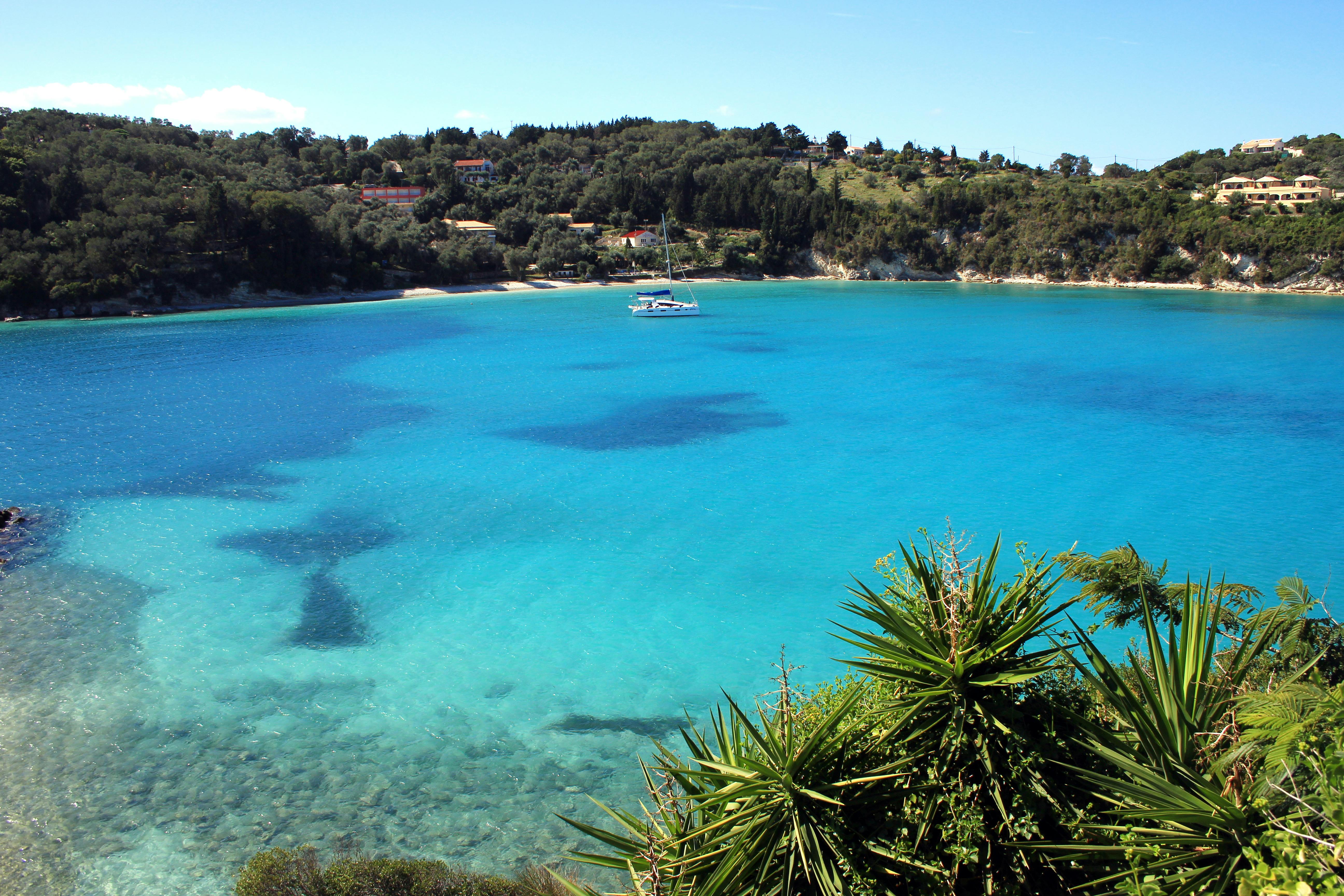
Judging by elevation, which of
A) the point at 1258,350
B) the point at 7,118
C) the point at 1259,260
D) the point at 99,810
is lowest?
the point at 99,810

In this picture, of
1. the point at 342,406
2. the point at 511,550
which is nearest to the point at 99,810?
the point at 511,550

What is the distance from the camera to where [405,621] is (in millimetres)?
18062

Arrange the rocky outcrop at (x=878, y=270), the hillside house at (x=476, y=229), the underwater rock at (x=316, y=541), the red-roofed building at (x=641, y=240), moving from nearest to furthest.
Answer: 1. the underwater rock at (x=316, y=541)
2. the hillside house at (x=476, y=229)
3. the red-roofed building at (x=641, y=240)
4. the rocky outcrop at (x=878, y=270)

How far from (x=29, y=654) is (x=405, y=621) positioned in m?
7.22

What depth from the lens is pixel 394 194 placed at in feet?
408

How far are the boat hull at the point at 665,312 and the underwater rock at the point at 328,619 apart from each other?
2392 inches

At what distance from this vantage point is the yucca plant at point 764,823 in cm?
554

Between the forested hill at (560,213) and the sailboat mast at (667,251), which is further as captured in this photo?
the sailboat mast at (667,251)

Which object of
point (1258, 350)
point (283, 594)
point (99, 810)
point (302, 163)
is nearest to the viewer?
point (99, 810)

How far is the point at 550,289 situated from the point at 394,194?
35688 millimetres

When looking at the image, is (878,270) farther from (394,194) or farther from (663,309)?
(394,194)

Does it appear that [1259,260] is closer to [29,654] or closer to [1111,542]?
[1111,542]

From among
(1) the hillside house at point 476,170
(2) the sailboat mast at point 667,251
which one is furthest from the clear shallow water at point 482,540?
(1) the hillside house at point 476,170

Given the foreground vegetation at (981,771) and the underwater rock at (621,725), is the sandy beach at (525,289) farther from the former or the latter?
the foreground vegetation at (981,771)
